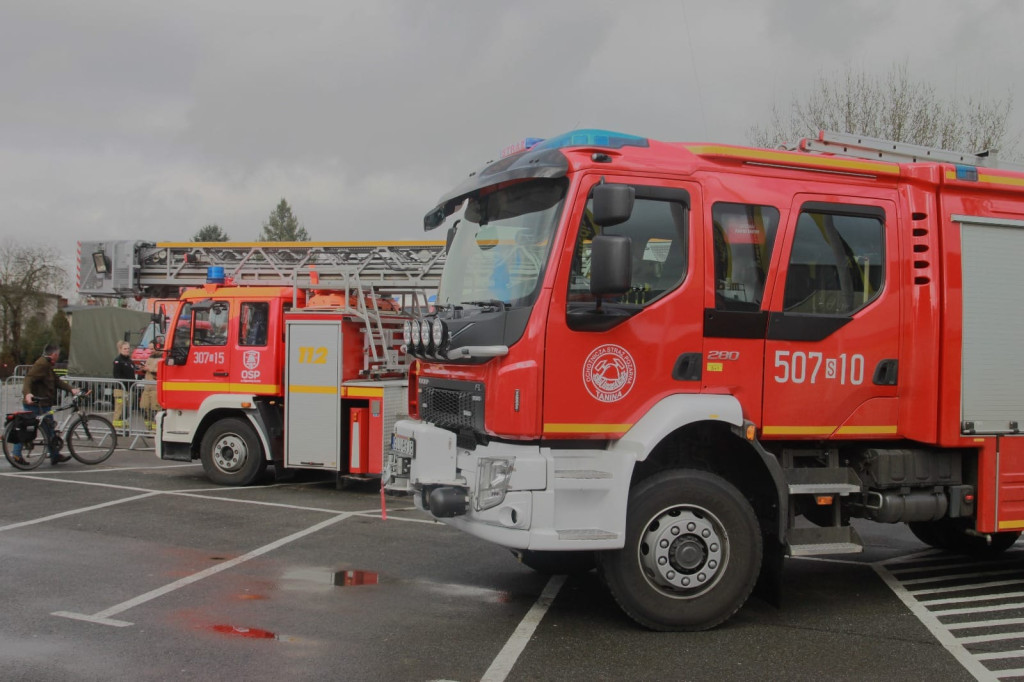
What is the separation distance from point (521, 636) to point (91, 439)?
1017 centimetres

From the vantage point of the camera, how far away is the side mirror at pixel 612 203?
5.17 m

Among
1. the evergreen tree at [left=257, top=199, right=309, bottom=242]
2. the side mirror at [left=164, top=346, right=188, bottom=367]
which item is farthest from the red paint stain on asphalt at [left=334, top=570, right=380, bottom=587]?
the evergreen tree at [left=257, top=199, right=309, bottom=242]

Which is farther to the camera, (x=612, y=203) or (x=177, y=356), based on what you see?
(x=177, y=356)

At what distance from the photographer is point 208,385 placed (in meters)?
11.5

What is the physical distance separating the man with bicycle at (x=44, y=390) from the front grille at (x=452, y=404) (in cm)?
881

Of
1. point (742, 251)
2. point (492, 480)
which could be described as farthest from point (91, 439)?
point (742, 251)

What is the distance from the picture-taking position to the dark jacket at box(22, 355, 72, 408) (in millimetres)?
12883

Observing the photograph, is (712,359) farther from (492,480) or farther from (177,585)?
(177,585)

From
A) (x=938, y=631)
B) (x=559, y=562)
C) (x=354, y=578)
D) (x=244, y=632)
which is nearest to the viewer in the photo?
(x=244, y=632)

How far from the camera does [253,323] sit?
1141 centimetres

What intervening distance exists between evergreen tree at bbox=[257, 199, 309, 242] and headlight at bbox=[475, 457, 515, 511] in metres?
86.7

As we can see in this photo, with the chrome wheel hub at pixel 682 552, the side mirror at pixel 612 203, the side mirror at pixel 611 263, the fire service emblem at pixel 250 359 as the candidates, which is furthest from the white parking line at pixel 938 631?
the fire service emblem at pixel 250 359

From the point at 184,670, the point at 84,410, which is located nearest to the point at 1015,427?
the point at 184,670

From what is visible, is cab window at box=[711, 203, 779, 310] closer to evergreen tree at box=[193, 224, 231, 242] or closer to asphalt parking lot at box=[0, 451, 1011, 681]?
asphalt parking lot at box=[0, 451, 1011, 681]
